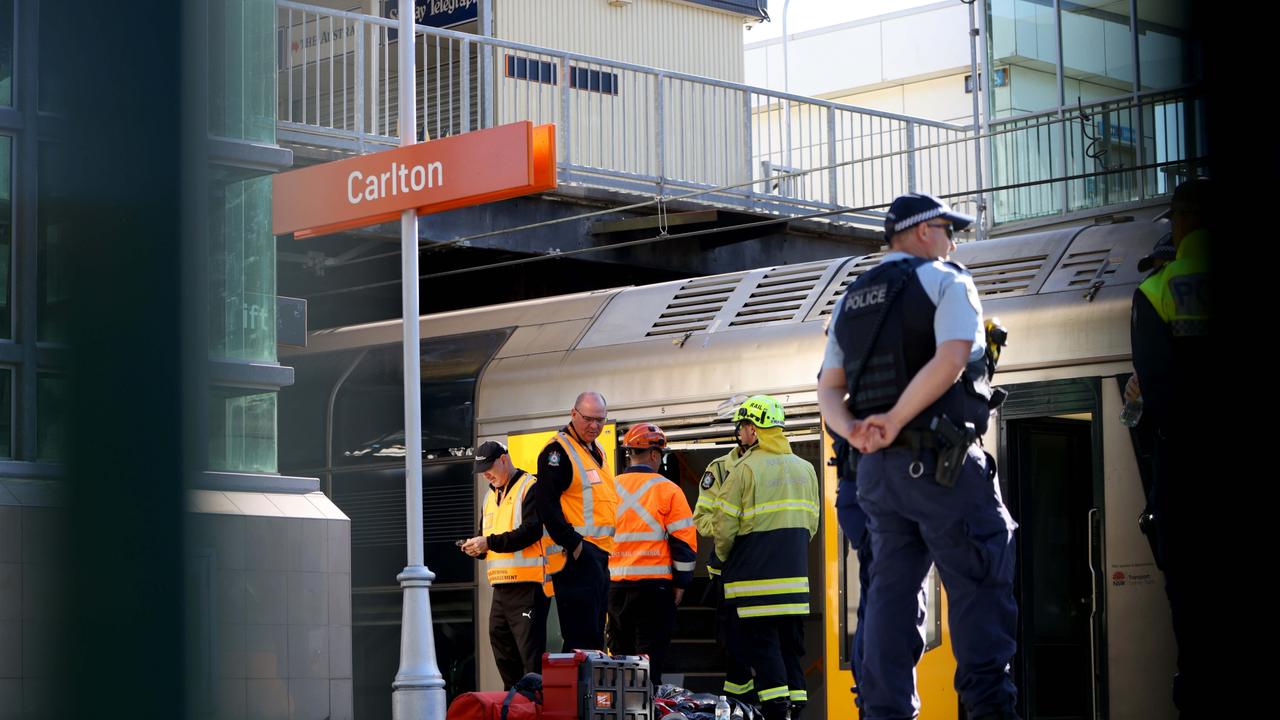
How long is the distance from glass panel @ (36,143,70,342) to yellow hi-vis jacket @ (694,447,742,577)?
7.88 meters

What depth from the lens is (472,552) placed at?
9500mm

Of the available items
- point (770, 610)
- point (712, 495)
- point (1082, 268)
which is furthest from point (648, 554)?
point (1082, 268)

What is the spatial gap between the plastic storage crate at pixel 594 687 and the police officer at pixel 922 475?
10.2 feet

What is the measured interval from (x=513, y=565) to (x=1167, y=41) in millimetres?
8602

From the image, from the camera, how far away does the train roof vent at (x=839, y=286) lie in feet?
32.3

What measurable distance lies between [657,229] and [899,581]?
11573 millimetres

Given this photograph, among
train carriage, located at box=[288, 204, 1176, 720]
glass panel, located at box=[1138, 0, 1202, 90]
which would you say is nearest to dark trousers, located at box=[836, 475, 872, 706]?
train carriage, located at box=[288, 204, 1176, 720]

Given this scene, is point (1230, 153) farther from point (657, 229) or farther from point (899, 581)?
point (657, 229)

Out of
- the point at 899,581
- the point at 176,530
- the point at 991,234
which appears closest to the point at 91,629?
the point at 176,530

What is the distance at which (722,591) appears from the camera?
354 inches

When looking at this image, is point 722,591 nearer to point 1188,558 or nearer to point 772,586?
point 772,586

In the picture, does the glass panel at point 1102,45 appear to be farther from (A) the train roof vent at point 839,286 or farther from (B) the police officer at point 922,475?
(A) the train roof vent at point 839,286

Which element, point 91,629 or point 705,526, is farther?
point 705,526

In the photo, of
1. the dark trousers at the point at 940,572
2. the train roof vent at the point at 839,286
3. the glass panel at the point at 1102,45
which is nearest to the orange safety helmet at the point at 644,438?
the train roof vent at the point at 839,286
